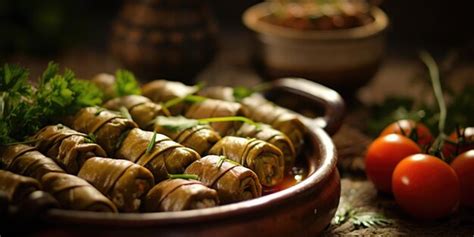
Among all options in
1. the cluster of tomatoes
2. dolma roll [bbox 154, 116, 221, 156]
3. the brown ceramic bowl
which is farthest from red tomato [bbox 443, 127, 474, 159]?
dolma roll [bbox 154, 116, 221, 156]

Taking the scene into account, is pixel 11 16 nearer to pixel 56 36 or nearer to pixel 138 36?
pixel 56 36

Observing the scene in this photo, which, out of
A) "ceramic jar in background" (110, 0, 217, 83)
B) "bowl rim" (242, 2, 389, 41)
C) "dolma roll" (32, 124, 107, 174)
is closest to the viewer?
"dolma roll" (32, 124, 107, 174)

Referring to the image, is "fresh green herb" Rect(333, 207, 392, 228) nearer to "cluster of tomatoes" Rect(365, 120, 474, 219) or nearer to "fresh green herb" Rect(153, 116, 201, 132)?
Result: "cluster of tomatoes" Rect(365, 120, 474, 219)

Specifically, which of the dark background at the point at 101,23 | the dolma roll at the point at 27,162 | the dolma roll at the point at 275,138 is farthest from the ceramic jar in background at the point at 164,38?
the dolma roll at the point at 27,162

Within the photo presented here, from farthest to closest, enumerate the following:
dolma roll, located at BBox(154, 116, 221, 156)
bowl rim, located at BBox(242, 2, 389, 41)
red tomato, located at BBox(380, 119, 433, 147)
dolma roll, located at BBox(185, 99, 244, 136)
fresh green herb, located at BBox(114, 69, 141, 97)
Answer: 1. bowl rim, located at BBox(242, 2, 389, 41)
2. red tomato, located at BBox(380, 119, 433, 147)
3. fresh green herb, located at BBox(114, 69, 141, 97)
4. dolma roll, located at BBox(185, 99, 244, 136)
5. dolma roll, located at BBox(154, 116, 221, 156)

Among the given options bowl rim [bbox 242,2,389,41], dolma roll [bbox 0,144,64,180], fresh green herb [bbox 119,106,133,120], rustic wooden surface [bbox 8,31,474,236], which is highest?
dolma roll [bbox 0,144,64,180]

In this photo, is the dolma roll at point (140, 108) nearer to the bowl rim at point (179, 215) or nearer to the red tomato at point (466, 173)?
the bowl rim at point (179, 215)

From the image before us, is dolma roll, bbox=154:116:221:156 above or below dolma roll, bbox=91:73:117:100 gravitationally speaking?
below

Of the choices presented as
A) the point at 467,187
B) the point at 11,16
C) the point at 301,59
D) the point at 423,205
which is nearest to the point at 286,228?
the point at 423,205

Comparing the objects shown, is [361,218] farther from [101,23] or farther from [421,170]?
[101,23]
